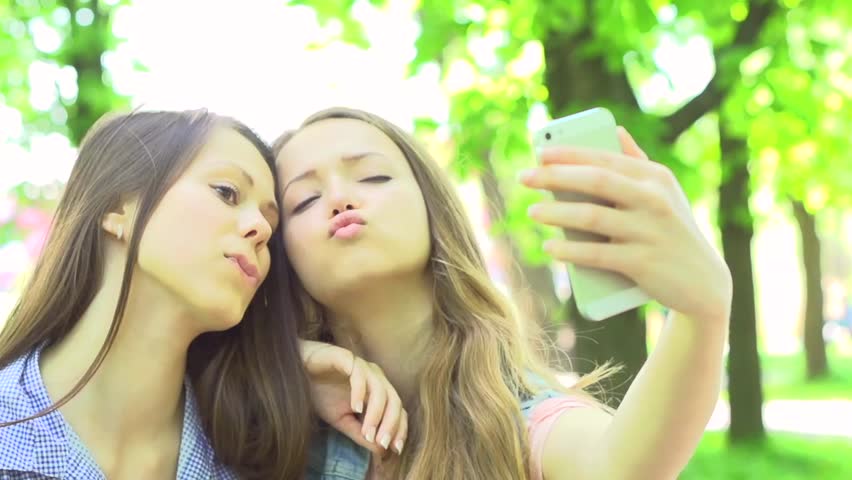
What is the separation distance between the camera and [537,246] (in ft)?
16.5

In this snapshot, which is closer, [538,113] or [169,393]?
[169,393]

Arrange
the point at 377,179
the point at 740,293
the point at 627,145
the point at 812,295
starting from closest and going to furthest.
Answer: the point at 627,145, the point at 377,179, the point at 740,293, the point at 812,295

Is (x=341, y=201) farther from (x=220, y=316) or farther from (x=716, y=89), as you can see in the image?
(x=716, y=89)

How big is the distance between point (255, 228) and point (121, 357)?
0.38 m

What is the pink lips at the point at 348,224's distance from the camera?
1.86m

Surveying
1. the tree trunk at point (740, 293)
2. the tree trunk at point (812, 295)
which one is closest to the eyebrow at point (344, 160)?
the tree trunk at point (740, 293)

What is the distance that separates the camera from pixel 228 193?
183 cm

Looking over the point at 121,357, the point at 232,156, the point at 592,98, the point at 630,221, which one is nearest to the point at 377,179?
the point at 232,156

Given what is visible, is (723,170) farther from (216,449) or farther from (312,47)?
(216,449)

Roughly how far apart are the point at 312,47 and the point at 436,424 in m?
2.31

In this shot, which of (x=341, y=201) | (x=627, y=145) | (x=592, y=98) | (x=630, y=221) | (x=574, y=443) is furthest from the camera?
(x=592, y=98)

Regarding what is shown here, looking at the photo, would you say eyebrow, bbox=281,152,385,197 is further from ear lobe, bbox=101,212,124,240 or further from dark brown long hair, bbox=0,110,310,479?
ear lobe, bbox=101,212,124,240

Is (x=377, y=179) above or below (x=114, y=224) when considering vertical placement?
above

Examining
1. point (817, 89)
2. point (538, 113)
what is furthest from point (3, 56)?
point (817, 89)
